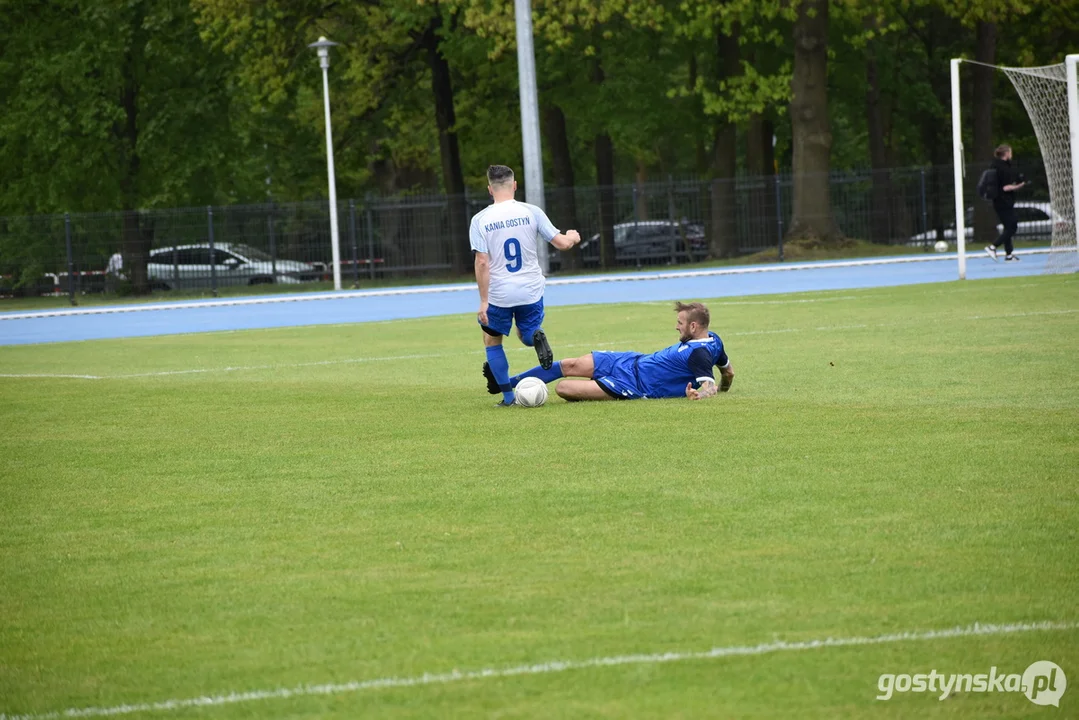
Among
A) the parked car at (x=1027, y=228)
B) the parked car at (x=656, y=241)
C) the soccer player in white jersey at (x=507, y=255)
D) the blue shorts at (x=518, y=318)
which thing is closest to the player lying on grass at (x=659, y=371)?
the blue shorts at (x=518, y=318)

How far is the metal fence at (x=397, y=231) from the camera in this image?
127 feet

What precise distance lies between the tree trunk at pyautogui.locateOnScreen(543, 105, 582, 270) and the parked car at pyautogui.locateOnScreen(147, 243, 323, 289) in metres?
7.03

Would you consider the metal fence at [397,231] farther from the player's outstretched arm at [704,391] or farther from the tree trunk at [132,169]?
the player's outstretched arm at [704,391]

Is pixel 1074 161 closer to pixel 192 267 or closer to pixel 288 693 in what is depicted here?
pixel 288 693

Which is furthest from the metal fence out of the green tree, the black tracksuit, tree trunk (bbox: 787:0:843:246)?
the black tracksuit

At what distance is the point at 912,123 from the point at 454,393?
41.8 meters

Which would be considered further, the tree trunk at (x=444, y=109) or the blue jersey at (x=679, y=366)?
the tree trunk at (x=444, y=109)

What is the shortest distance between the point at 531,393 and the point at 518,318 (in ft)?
2.13

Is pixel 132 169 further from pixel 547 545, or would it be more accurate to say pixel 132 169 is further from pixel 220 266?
pixel 547 545

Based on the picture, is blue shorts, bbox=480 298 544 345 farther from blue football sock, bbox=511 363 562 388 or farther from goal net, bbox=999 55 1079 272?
goal net, bbox=999 55 1079 272

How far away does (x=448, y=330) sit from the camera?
21.6m

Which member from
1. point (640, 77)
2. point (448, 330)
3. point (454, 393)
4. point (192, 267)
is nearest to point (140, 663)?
point (454, 393)

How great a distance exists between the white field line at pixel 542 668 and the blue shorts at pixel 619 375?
22.1 ft

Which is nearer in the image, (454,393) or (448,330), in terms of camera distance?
(454,393)
